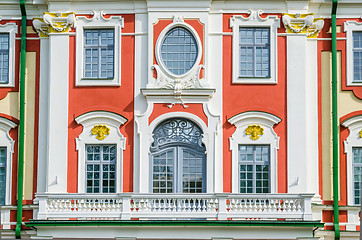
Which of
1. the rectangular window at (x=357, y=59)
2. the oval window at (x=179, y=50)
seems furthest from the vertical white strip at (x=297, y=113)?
the oval window at (x=179, y=50)

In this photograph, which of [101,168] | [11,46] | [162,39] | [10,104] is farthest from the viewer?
[11,46]

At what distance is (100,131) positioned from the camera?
68.3ft

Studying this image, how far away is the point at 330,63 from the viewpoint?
2131cm

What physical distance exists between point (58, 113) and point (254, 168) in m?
6.47

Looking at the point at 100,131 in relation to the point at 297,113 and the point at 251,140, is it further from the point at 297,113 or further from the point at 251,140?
the point at 297,113

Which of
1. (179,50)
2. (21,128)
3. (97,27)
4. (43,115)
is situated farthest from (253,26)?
(21,128)

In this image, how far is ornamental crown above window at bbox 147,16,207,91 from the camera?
20766 mm

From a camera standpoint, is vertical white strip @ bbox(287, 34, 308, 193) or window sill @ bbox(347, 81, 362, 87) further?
window sill @ bbox(347, 81, 362, 87)

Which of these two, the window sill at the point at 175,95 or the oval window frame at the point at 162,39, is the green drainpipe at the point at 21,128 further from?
the oval window frame at the point at 162,39

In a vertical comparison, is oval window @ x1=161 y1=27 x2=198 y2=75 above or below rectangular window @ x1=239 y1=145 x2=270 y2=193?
above

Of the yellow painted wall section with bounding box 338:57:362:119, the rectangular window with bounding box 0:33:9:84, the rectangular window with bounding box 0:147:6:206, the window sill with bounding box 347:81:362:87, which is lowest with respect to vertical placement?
the rectangular window with bounding box 0:147:6:206

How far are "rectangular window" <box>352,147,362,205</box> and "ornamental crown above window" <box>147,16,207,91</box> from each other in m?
5.34

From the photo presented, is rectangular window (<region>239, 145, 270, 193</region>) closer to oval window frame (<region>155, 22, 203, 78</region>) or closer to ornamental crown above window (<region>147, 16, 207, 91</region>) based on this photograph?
ornamental crown above window (<region>147, 16, 207, 91</region>)

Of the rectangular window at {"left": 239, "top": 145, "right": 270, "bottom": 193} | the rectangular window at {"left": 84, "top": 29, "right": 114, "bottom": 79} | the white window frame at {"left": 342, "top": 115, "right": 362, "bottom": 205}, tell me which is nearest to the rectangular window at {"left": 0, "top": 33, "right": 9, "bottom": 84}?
the rectangular window at {"left": 84, "top": 29, "right": 114, "bottom": 79}
